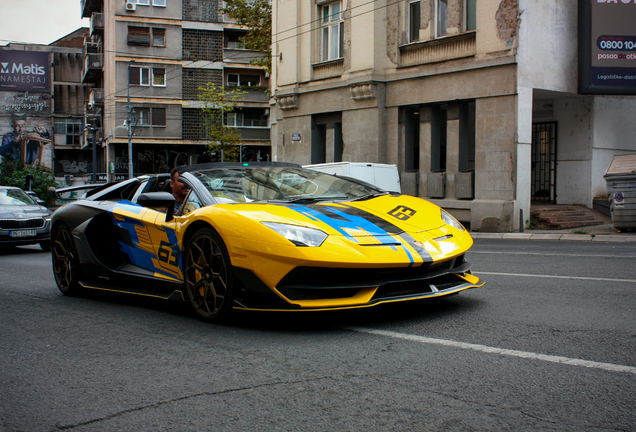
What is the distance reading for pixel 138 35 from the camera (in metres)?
50.0

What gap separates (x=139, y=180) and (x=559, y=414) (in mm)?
4921

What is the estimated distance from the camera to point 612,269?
746 cm

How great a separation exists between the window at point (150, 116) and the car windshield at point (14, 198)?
116 feet

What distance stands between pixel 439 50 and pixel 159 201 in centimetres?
1546

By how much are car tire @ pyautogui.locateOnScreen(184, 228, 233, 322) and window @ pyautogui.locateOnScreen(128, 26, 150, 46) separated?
159 feet

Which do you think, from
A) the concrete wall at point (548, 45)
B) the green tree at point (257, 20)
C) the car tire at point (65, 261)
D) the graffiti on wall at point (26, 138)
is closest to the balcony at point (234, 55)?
the green tree at point (257, 20)

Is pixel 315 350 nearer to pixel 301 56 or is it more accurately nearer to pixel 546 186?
pixel 546 186

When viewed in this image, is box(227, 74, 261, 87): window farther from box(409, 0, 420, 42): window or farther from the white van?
the white van

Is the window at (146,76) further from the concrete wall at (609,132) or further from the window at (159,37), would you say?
the concrete wall at (609,132)

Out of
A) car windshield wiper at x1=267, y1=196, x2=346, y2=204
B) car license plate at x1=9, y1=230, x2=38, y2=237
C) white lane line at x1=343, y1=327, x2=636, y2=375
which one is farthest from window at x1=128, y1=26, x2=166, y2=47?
white lane line at x1=343, y1=327, x2=636, y2=375

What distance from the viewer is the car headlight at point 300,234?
14.3ft

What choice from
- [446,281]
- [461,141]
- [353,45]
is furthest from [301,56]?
[446,281]

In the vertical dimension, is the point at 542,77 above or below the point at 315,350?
above

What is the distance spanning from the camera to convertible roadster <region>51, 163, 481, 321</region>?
439 centimetres
